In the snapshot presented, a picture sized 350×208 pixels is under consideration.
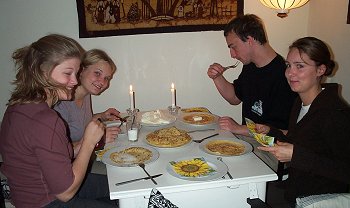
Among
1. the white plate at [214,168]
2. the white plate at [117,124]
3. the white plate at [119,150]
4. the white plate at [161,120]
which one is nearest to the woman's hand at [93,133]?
the white plate at [119,150]

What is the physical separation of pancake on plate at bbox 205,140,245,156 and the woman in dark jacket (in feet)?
0.63

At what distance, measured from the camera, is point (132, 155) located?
170 cm

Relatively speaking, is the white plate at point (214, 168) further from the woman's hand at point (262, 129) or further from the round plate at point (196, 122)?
the round plate at point (196, 122)

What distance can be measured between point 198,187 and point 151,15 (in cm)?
188

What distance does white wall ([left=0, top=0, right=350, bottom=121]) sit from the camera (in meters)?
2.78

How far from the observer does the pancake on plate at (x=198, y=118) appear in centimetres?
221

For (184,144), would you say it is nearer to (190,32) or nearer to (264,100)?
(264,100)

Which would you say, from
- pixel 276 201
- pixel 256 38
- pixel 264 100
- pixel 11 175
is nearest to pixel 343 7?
pixel 256 38

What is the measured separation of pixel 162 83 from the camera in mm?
3113

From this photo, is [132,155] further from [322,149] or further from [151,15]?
[151,15]

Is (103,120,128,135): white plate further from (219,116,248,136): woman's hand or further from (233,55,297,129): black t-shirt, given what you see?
(233,55,297,129): black t-shirt

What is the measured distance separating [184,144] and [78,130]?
2.56ft

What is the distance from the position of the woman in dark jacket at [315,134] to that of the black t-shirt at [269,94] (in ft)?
1.20

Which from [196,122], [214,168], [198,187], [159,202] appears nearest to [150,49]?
[196,122]
